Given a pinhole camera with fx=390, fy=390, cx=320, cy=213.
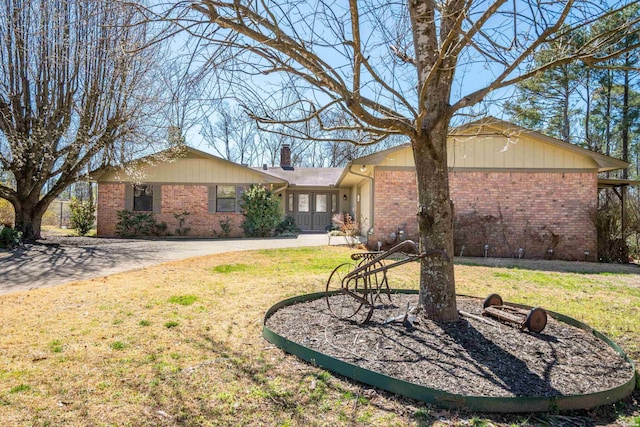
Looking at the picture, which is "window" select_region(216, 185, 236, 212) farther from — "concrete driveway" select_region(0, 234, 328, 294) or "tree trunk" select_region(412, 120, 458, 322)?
"tree trunk" select_region(412, 120, 458, 322)

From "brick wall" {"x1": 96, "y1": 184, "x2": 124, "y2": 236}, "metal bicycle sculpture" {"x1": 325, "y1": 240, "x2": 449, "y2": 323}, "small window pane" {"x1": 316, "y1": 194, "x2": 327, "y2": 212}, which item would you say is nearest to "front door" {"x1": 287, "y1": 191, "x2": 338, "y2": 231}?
"small window pane" {"x1": 316, "y1": 194, "x2": 327, "y2": 212}

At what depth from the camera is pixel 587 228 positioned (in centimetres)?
1215

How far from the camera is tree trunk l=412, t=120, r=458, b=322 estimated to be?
397 centimetres

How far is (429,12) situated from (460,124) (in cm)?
215

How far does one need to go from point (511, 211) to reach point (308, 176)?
12.5 meters

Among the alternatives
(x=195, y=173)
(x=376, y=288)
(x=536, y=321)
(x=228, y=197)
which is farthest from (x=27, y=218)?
(x=536, y=321)

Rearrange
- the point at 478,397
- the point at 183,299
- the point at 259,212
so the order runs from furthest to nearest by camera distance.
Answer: the point at 259,212 < the point at 183,299 < the point at 478,397

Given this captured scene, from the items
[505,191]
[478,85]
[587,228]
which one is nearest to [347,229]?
[505,191]

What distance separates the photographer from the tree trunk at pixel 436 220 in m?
3.97

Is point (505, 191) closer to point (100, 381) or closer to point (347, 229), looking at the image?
point (347, 229)

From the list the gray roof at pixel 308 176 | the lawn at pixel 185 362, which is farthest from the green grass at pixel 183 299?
the gray roof at pixel 308 176

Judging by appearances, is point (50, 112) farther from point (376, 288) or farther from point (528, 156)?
point (528, 156)

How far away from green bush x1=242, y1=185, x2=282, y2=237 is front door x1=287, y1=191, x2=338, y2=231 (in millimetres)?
4694

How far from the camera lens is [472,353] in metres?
3.39
